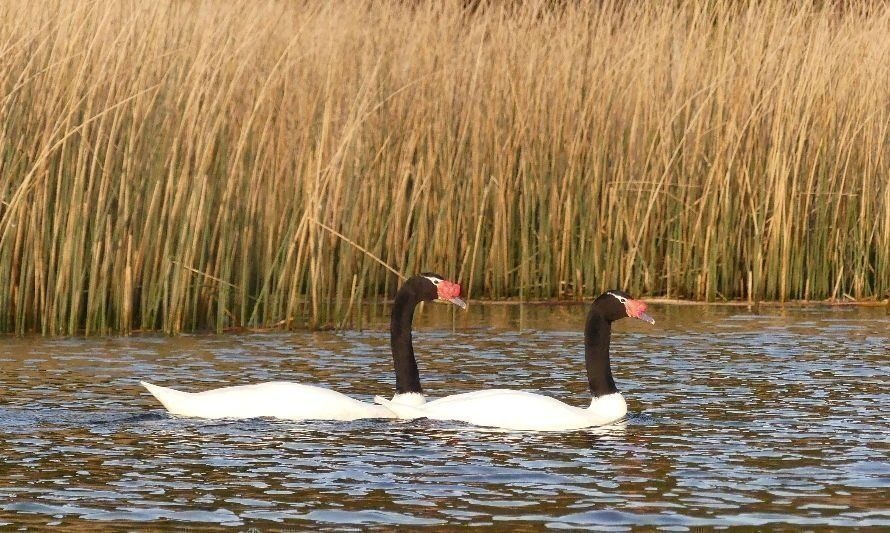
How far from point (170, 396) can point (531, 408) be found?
1.99 meters

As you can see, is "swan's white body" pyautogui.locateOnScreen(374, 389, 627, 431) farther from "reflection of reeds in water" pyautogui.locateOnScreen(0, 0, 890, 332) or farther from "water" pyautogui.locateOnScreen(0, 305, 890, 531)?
"reflection of reeds in water" pyautogui.locateOnScreen(0, 0, 890, 332)

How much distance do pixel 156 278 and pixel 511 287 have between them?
12.9 ft

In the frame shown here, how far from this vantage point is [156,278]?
45.0ft

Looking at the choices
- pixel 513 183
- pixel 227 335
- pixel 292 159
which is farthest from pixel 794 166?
pixel 227 335

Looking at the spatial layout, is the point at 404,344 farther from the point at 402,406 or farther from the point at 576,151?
the point at 576,151

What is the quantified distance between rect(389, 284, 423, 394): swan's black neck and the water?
43 cm

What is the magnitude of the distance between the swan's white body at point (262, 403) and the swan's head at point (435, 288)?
4.91ft

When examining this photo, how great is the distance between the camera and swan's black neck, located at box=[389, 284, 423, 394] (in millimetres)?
10922

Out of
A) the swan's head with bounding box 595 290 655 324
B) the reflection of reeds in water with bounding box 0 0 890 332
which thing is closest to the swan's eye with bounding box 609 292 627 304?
the swan's head with bounding box 595 290 655 324

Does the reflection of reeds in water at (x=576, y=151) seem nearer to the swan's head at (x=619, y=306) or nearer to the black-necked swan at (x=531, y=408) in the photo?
the swan's head at (x=619, y=306)

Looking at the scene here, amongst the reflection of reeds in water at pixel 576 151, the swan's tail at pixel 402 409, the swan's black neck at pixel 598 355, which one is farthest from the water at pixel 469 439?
the reflection of reeds in water at pixel 576 151

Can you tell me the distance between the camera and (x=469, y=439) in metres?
9.68

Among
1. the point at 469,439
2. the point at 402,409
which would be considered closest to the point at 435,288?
the point at 402,409

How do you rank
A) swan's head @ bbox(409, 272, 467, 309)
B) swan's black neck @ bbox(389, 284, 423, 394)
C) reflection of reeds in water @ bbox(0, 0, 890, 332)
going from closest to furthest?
1. swan's black neck @ bbox(389, 284, 423, 394)
2. swan's head @ bbox(409, 272, 467, 309)
3. reflection of reeds in water @ bbox(0, 0, 890, 332)
